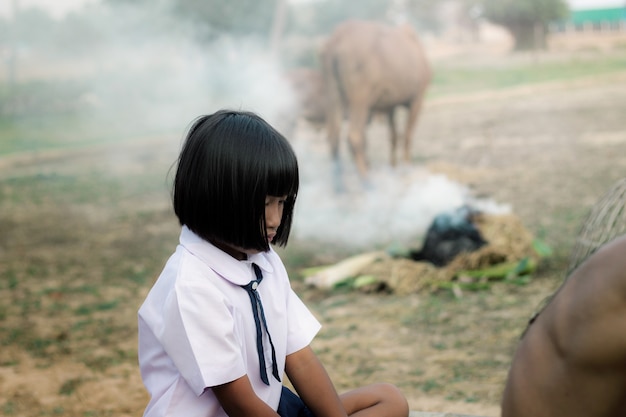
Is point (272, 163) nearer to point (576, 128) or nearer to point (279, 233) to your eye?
point (279, 233)

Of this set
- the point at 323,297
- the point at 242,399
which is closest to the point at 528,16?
the point at 323,297

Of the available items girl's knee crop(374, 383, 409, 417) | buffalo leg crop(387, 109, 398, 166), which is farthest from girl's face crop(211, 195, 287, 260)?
buffalo leg crop(387, 109, 398, 166)

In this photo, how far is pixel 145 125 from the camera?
16.8 metres

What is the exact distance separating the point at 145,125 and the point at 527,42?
8990 mm

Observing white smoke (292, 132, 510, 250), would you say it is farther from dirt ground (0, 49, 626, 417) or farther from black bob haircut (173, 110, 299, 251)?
black bob haircut (173, 110, 299, 251)

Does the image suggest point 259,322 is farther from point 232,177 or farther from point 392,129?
point 392,129

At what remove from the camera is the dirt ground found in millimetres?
4051

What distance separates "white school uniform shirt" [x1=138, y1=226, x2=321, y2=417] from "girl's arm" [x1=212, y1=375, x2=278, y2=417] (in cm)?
3

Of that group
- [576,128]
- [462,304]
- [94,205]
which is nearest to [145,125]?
[94,205]

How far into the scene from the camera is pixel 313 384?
216 centimetres

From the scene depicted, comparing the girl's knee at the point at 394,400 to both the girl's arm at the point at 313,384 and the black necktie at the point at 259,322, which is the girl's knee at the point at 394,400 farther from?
the black necktie at the point at 259,322

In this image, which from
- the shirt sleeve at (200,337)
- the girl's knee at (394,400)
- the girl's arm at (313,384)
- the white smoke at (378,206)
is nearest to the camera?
the shirt sleeve at (200,337)

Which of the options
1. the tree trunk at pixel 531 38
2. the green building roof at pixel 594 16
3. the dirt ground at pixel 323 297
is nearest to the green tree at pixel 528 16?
the tree trunk at pixel 531 38

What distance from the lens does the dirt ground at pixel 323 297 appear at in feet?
13.3
